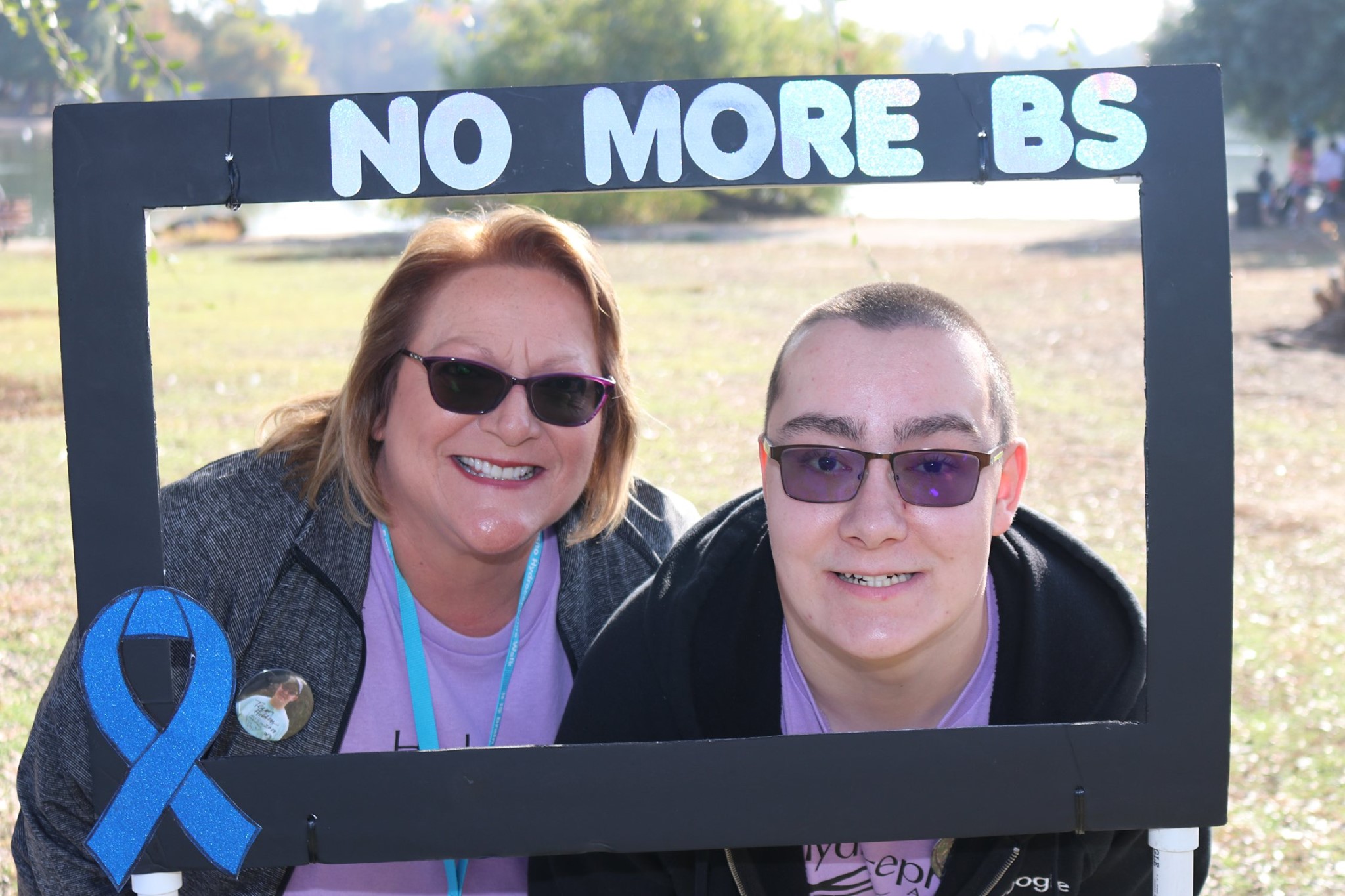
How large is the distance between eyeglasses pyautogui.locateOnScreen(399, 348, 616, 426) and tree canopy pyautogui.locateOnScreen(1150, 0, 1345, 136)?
29.7 m

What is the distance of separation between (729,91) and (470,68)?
33350 mm

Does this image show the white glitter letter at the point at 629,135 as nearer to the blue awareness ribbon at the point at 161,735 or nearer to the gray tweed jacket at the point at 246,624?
the blue awareness ribbon at the point at 161,735

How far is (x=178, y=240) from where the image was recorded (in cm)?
2569

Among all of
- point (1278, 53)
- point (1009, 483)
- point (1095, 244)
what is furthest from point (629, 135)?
point (1278, 53)

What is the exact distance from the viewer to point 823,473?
1876mm

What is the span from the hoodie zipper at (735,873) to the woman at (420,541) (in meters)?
0.64

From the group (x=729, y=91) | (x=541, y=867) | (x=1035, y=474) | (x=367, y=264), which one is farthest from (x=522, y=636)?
(x=367, y=264)

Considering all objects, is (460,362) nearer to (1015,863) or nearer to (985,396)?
(985,396)

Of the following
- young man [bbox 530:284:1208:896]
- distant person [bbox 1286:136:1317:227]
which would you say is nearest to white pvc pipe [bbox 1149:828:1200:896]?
young man [bbox 530:284:1208:896]

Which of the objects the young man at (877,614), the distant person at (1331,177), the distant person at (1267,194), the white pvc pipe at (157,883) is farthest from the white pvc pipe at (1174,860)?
the distant person at (1331,177)

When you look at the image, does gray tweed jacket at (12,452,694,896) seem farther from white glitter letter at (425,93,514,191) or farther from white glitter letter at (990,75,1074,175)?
white glitter letter at (990,75,1074,175)

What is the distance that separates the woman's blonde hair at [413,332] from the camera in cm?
254

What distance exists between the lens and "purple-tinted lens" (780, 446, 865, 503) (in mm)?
1862

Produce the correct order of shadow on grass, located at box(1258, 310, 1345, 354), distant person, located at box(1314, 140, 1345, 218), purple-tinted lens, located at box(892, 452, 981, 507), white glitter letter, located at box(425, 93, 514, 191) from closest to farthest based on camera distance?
white glitter letter, located at box(425, 93, 514, 191), purple-tinted lens, located at box(892, 452, 981, 507), shadow on grass, located at box(1258, 310, 1345, 354), distant person, located at box(1314, 140, 1345, 218)
